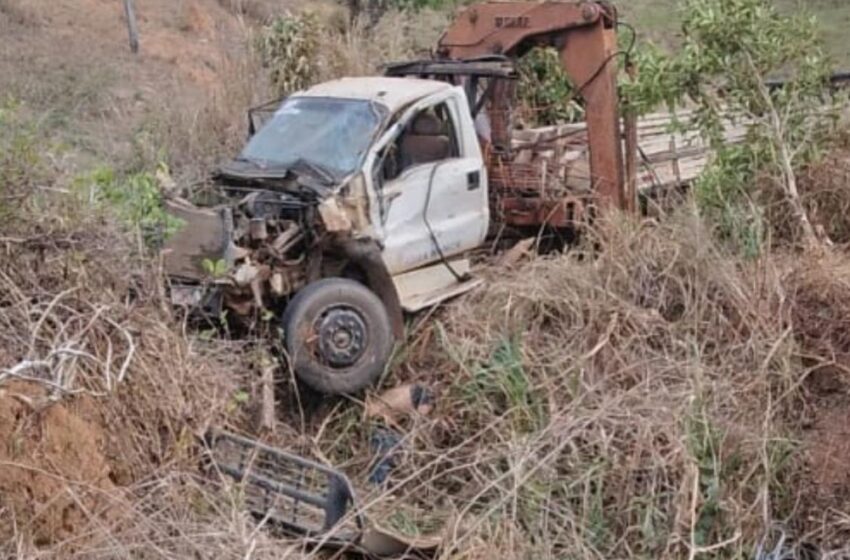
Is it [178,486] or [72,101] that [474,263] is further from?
[72,101]

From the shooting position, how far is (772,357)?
716 centimetres

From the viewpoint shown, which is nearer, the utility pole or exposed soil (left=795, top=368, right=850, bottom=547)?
exposed soil (left=795, top=368, right=850, bottom=547)

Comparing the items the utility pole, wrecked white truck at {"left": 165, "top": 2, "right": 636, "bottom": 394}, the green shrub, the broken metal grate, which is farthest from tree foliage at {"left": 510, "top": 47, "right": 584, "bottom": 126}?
the utility pole

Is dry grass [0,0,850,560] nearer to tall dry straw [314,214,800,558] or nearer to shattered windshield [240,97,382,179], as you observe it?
tall dry straw [314,214,800,558]

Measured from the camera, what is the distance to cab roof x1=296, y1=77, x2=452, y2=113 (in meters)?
8.61

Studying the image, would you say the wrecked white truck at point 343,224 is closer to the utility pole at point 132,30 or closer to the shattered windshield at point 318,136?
the shattered windshield at point 318,136

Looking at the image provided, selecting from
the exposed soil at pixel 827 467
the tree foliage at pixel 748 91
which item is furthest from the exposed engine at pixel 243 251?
the exposed soil at pixel 827 467

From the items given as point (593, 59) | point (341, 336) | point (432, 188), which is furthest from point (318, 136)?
point (593, 59)

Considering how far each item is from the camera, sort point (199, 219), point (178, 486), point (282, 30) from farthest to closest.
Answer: point (282, 30), point (199, 219), point (178, 486)

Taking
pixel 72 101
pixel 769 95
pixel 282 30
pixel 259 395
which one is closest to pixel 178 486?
pixel 259 395

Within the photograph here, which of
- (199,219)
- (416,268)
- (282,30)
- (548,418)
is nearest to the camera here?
(548,418)

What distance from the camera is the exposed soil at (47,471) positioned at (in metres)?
4.99

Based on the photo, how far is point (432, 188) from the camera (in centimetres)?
866

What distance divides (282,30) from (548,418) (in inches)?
307
